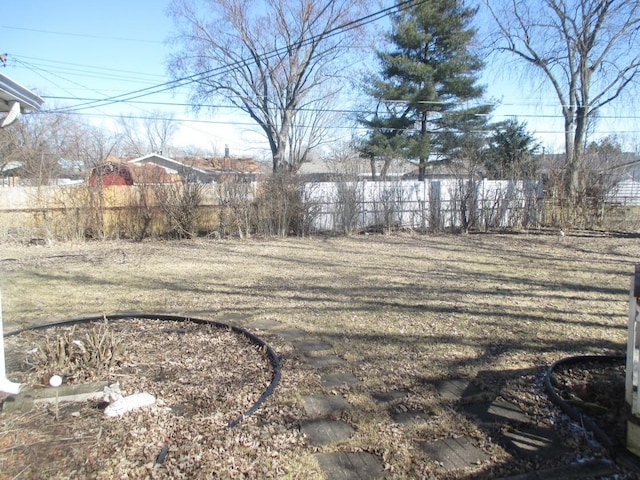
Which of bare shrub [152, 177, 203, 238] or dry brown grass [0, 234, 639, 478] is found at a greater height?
bare shrub [152, 177, 203, 238]

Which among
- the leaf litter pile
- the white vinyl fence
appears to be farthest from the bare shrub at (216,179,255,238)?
the leaf litter pile

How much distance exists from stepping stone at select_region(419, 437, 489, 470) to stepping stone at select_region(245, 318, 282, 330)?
7.66ft

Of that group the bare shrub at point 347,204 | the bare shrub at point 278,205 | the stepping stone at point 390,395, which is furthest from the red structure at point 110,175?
the stepping stone at point 390,395

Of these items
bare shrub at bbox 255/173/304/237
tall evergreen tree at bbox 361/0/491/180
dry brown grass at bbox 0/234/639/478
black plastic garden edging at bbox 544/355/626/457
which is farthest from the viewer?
tall evergreen tree at bbox 361/0/491/180

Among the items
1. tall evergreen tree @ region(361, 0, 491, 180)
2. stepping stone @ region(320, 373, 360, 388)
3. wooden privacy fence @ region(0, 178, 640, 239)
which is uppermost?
tall evergreen tree @ region(361, 0, 491, 180)

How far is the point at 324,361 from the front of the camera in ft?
11.8

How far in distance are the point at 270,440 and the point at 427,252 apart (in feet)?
A: 26.7

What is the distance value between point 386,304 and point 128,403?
3366mm

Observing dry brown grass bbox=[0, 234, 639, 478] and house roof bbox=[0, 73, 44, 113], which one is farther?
house roof bbox=[0, 73, 44, 113]

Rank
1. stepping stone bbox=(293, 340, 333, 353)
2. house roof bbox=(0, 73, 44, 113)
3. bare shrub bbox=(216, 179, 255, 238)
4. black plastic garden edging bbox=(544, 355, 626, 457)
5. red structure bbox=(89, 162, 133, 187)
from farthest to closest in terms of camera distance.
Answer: bare shrub bbox=(216, 179, 255, 238), red structure bbox=(89, 162, 133, 187), stepping stone bbox=(293, 340, 333, 353), house roof bbox=(0, 73, 44, 113), black plastic garden edging bbox=(544, 355, 626, 457)

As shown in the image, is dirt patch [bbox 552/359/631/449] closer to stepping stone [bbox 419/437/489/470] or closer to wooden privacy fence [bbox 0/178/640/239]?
stepping stone [bbox 419/437/489/470]

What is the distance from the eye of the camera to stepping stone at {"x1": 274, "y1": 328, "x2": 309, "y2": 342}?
13.6 feet

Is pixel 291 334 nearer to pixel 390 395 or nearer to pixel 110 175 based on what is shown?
pixel 390 395

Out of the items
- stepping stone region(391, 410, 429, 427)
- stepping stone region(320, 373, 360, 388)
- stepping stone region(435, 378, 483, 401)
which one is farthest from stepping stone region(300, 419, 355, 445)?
stepping stone region(435, 378, 483, 401)
